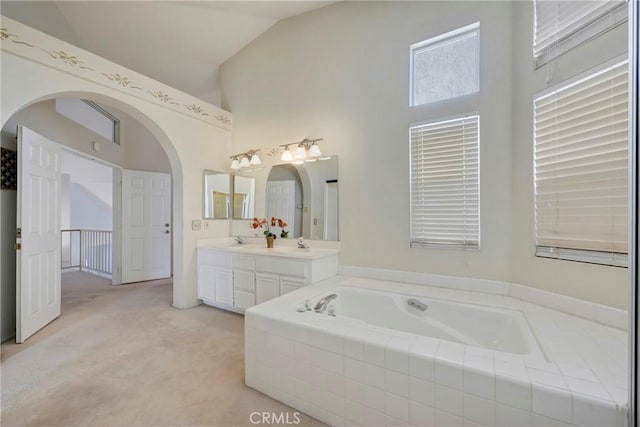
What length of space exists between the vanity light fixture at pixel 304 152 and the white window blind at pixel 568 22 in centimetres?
200

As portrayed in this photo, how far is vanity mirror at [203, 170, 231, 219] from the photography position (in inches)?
141

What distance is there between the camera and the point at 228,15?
3.31 m

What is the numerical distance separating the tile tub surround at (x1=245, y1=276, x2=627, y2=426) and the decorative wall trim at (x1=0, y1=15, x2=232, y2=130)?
2.63m

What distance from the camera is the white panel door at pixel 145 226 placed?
453cm

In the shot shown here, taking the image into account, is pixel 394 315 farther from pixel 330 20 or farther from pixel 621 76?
pixel 330 20

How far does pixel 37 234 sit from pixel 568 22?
4732 mm

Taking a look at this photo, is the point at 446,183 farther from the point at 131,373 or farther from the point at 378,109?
the point at 131,373

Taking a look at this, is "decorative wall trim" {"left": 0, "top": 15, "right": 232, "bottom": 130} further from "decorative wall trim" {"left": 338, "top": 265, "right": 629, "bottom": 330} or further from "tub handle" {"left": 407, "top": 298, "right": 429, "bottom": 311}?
"tub handle" {"left": 407, "top": 298, "right": 429, "bottom": 311}

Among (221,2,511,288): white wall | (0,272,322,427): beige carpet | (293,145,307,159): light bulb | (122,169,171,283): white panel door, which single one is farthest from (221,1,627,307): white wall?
(122,169,171,283): white panel door

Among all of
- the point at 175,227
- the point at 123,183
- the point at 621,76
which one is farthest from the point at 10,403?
the point at 621,76

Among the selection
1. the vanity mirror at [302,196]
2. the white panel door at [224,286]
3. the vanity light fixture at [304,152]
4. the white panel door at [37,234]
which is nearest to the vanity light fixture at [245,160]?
the vanity mirror at [302,196]

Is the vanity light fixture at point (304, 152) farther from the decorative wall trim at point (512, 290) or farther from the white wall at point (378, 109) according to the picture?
the decorative wall trim at point (512, 290)

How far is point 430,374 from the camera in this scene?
4.06ft

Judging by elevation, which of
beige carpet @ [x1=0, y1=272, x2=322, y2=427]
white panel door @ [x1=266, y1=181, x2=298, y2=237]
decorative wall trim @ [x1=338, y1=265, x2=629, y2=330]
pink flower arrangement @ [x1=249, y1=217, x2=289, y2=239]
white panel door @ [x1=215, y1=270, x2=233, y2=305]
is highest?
white panel door @ [x1=266, y1=181, x2=298, y2=237]
